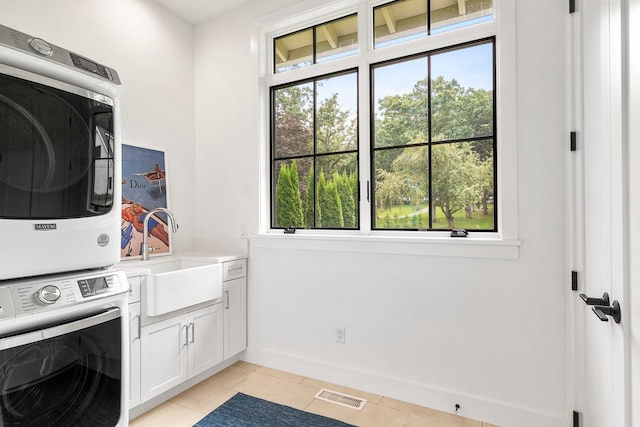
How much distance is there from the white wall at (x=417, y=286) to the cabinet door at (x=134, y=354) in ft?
3.31

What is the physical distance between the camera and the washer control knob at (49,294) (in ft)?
4.38

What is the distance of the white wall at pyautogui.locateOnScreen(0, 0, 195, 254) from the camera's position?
228 centimetres


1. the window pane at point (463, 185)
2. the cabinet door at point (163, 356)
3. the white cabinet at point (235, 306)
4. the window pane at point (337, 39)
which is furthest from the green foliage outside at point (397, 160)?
the cabinet door at point (163, 356)

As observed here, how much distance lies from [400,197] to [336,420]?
1487 mm

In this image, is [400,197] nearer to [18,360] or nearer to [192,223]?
[192,223]

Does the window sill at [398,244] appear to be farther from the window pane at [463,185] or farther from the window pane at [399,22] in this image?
the window pane at [399,22]

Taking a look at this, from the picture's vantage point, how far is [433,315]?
2.27 meters

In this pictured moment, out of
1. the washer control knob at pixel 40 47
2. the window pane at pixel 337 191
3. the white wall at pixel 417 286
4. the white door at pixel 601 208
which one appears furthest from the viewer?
the window pane at pixel 337 191

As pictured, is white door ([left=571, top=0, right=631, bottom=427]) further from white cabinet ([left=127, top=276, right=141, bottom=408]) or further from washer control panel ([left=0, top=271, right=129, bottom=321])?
white cabinet ([left=127, top=276, right=141, bottom=408])

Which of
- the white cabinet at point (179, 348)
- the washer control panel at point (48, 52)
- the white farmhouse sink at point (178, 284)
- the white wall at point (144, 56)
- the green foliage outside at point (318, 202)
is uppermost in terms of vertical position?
the white wall at point (144, 56)

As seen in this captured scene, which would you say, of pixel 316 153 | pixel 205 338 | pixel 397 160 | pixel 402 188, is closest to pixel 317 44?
pixel 316 153

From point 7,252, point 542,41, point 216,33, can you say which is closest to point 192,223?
point 216,33

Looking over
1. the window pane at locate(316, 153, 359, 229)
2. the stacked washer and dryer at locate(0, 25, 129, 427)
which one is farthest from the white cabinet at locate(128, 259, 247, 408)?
the window pane at locate(316, 153, 359, 229)

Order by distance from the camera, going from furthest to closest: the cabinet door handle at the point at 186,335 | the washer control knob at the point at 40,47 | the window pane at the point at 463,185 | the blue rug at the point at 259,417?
the cabinet door handle at the point at 186,335, the window pane at the point at 463,185, the blue rug at the point at 259,417, the washer control knob at the point at 40,47
